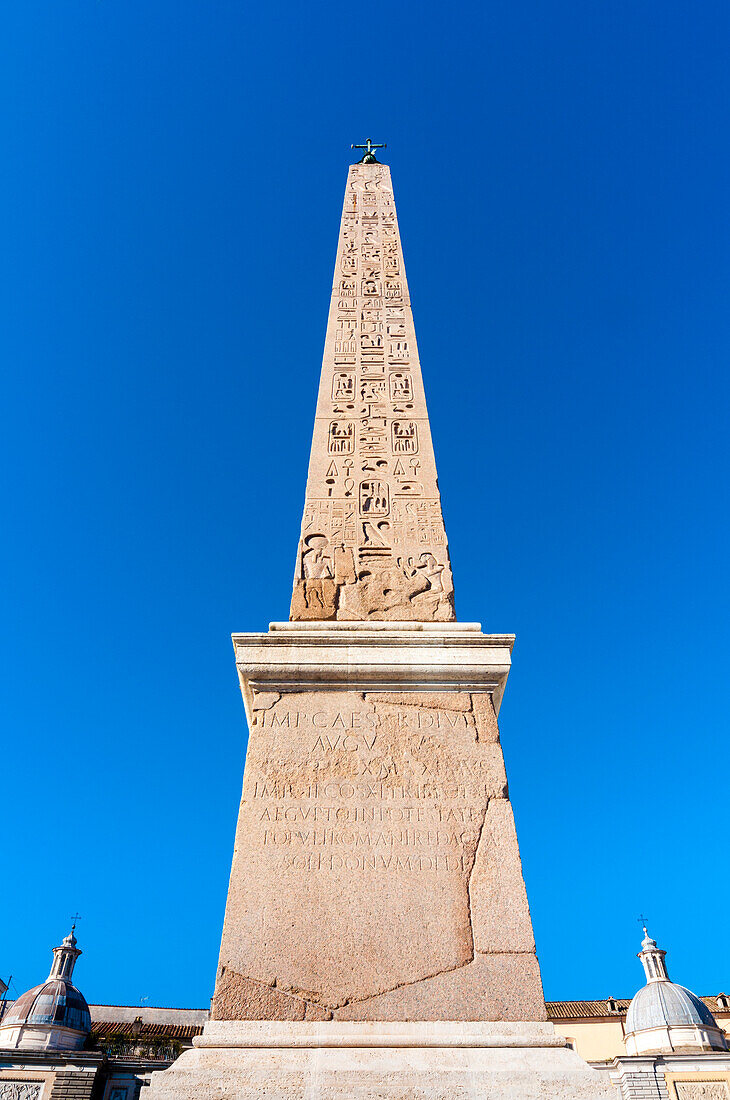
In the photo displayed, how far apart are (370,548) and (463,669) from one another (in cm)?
110

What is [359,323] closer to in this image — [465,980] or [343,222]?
[343,222]

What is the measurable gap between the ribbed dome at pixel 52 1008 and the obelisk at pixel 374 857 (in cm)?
3031

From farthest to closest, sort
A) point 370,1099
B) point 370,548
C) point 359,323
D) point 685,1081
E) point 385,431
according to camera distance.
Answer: point 685,1081 → point 359,323 → point 385,431 → point 370,548 → point 370,1099

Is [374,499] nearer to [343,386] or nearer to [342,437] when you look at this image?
[342,437]

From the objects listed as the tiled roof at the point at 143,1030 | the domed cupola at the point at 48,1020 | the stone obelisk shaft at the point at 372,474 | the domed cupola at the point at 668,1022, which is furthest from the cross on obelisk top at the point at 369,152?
the tiled roof at the point at 143,1030

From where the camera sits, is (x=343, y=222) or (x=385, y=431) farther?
(x=343, y=222)

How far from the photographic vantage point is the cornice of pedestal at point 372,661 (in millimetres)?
3949

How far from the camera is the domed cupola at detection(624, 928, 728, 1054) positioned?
77.0 feet

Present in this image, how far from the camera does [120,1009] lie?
162ft

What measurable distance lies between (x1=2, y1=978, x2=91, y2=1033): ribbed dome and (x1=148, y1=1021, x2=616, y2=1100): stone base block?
30.6m

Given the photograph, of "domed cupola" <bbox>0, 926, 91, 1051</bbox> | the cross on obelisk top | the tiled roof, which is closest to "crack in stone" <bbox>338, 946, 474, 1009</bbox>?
the cross on obelisk top

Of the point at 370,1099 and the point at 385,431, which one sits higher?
the point at 385,431

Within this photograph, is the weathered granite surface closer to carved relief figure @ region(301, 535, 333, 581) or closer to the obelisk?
the obelisk

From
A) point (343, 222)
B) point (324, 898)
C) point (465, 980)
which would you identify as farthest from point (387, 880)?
point (343, 222)
